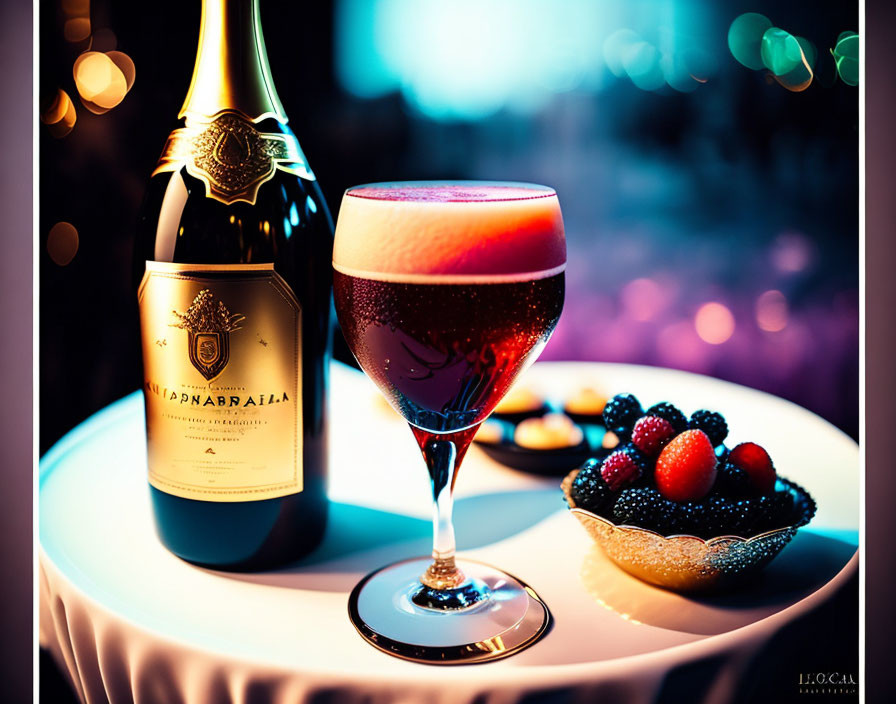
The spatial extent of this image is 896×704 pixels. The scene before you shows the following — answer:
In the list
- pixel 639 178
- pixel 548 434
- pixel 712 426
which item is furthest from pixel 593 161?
pixel 712 426

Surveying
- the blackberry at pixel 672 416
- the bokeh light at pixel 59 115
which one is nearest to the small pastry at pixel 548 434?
the blackberry at pixel 672 416

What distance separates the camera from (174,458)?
0.61 meters

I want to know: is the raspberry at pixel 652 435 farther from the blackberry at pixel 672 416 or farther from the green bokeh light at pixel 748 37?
the green bokeh light at pixel 748 37

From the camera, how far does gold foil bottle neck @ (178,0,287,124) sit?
25.2 inches

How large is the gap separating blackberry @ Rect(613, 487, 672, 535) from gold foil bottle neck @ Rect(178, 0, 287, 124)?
437 mm

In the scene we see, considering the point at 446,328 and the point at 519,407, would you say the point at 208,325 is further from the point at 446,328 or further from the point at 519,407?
the point at 519,407

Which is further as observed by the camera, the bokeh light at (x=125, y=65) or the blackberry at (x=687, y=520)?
the bokeh light at (x=125, y=65)

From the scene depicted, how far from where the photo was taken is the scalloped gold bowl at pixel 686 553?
0.53 m

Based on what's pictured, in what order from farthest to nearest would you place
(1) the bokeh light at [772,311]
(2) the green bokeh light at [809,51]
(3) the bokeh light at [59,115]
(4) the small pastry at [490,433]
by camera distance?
(1) the bokeh light at [772,311]
(2) the green bokeh light at [809,51]
(3) the bokeh light at [59,115]
(4) the small pastry at [490,433]

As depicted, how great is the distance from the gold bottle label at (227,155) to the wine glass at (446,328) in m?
0.11

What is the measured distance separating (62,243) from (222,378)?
706 millimetres

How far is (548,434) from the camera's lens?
2.68ft

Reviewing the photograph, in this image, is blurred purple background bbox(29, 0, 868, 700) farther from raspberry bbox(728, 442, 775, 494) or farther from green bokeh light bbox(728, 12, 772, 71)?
raspberry bbox(728, 442, 775, 494)
